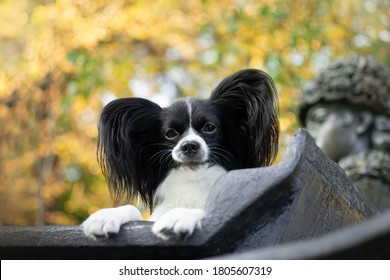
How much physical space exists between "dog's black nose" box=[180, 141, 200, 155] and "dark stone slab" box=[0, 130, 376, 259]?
101cm

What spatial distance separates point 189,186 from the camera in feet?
11.9

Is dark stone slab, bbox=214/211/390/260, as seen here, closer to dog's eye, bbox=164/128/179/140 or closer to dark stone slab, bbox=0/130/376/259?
dark stone slab, bbox=0/130/376/259

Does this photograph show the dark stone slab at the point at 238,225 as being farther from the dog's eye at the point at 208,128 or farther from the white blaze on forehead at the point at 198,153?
the dog's eye at the point at 208,128

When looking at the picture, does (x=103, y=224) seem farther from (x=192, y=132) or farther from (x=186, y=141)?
(x=192, y=132)

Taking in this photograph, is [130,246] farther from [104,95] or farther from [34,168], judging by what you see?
[34,168]

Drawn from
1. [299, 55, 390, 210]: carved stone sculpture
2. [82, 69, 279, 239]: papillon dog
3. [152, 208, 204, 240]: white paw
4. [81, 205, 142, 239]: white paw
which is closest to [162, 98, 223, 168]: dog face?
[82, 69, 279, 239]: papillon dog

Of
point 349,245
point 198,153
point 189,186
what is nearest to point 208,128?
point 198,153

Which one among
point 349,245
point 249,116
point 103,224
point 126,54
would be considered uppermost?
point 349,245

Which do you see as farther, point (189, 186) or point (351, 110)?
point (351, 110)

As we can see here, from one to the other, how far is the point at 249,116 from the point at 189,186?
48cm

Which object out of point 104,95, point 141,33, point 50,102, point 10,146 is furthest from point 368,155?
point 10,146

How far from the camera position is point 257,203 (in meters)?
2.21

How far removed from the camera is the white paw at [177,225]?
2223mm

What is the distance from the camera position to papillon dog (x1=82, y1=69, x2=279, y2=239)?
350 cm
